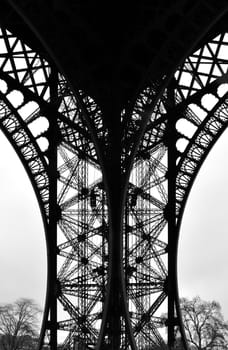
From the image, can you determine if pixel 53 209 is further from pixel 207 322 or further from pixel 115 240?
pixel 207 322

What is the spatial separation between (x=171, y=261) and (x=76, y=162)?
5.19m

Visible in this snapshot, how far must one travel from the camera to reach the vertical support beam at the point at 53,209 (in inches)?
1298

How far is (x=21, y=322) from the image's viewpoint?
169 ft

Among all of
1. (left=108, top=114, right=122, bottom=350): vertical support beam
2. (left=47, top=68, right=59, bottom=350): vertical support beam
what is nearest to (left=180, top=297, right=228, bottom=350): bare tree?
(left=47, top=68, right=59, bottom=350): vertical support beam

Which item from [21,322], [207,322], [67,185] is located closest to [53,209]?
[67,185]

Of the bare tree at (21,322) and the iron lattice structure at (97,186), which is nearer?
the iron lattice structure at (97,186)

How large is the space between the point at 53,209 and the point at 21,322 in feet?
62.8

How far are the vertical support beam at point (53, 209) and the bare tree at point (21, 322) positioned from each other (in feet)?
54.2

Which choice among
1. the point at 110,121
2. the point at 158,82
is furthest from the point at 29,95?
the point at 158,82

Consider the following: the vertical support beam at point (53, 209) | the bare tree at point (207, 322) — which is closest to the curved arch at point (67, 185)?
the vertical support beam at point (53, 209)

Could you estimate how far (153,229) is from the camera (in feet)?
113

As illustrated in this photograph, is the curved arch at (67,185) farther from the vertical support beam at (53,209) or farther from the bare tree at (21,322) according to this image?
the bare tree at (21,322)

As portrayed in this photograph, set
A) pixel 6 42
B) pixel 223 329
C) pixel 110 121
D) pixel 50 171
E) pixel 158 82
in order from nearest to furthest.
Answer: pixel 158 82 → pixel 110 121 → pixel 6 42 → pixel 50 171 → pixel 223 329

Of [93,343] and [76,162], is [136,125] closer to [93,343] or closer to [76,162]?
[76,162]
